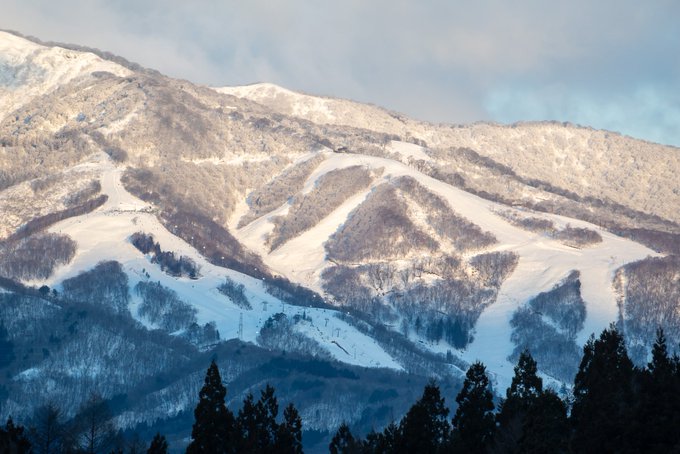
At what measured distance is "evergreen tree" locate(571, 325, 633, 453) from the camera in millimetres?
109688

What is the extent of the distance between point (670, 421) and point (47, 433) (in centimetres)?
5072

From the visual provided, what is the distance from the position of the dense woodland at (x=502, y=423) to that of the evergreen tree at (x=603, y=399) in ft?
0.32

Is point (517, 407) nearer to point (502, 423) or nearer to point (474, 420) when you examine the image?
point (502, 423)

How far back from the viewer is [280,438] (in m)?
131

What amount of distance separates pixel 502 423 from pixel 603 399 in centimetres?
1485

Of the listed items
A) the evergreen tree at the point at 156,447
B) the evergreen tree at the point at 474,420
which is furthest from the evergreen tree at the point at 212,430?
the evergreen tree at the point at 474,420

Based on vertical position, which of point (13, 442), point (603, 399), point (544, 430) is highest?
point (603, 399)

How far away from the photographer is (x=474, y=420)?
134 metres

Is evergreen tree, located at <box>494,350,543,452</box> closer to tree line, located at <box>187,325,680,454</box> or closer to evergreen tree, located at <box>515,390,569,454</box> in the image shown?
tree line, located at <box>187,325,680,454</box>

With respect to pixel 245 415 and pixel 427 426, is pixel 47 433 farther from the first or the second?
pixel 427 426

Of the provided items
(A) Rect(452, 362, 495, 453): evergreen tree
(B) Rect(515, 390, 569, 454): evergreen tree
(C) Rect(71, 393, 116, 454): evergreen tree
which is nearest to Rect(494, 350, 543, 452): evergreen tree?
(B) Rect(515, 390, 569, 454): evergreen tree

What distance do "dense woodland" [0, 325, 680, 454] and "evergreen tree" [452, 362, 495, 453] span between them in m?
0.09

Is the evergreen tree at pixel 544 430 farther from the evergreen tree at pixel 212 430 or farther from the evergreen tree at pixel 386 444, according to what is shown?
the evergreen tree at pixel 212 430

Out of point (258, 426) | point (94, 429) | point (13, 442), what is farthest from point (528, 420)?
point (13, 442)
